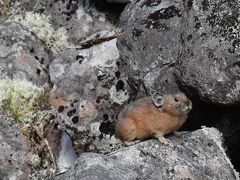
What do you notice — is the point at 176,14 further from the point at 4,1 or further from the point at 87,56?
the point at 4,1

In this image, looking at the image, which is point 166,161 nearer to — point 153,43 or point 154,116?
point 154,116

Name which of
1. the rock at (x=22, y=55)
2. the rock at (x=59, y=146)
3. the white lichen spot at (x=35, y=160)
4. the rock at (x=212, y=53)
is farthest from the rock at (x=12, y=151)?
the rock at (x=212, y=53)

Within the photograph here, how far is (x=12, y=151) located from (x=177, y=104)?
299cm

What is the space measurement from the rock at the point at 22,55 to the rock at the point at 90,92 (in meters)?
0.33

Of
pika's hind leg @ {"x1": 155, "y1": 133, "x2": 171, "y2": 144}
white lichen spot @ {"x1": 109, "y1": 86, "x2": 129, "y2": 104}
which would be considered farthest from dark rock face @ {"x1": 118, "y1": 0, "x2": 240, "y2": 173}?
pika's hind leg @ {"x1": 155, "y1": 133, "x2": 171, "y2": 144}

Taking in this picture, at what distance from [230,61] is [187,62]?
2.41ft

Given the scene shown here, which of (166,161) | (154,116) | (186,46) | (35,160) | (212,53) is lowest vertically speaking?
(35,160)

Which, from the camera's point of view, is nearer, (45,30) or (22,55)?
(22,55)

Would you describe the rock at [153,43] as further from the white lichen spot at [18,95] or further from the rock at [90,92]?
the white lichen spot at [18,95]

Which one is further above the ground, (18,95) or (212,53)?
(212,53)

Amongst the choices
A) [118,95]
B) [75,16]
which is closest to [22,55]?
[75,16]

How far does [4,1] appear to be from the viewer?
12.8 m

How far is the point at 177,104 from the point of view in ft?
29.2

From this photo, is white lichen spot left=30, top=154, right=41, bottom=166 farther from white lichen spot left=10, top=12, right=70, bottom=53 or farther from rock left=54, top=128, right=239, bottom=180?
white lichen spot left=10, top=12, right=70, bottom=53
